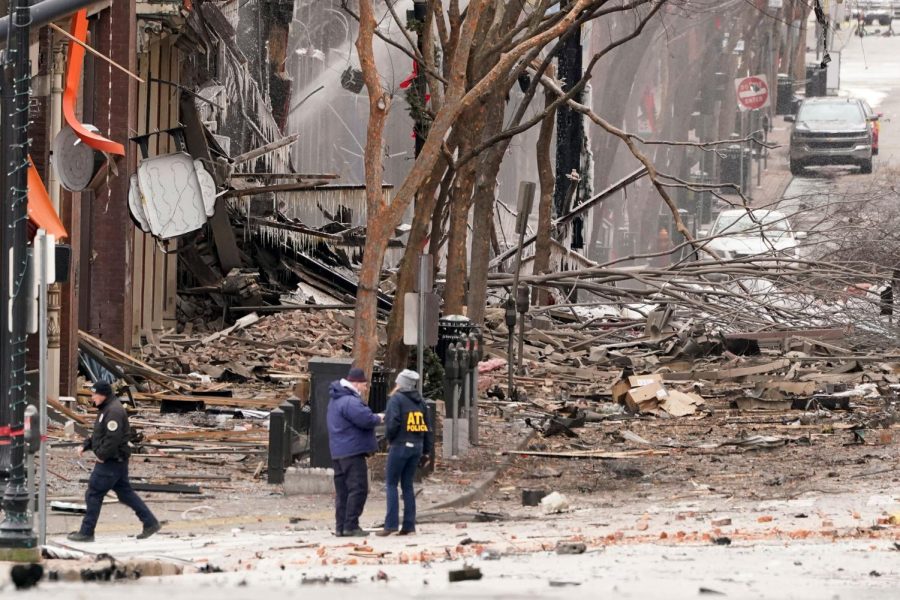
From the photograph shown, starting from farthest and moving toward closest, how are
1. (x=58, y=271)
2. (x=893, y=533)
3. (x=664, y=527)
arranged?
(x=58, y=271) → (x=664, y=527) → (x=893, y=533)

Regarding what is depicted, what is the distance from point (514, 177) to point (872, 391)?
1314 inches

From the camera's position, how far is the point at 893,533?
11.3m

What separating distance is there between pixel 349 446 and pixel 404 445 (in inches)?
17.0

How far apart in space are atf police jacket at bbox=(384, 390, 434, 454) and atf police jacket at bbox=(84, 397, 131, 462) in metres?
2.02

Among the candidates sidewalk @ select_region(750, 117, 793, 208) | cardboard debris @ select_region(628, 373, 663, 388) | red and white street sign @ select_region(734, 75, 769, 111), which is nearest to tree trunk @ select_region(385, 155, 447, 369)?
cardboard debris @ select_region(628, 373, 663, 388)

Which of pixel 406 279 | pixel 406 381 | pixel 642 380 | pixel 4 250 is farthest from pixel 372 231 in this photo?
pixel 642 380

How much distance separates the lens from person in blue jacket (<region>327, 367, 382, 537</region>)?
12.3 meters

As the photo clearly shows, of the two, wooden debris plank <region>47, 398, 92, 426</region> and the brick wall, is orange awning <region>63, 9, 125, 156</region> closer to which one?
wooden debris plank <region>47, 398, 92, 426</region>

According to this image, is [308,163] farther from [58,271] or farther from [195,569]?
[195,569]

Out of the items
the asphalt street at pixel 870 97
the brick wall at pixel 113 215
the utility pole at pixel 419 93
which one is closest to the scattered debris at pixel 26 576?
the utility pole at pixel 419 93

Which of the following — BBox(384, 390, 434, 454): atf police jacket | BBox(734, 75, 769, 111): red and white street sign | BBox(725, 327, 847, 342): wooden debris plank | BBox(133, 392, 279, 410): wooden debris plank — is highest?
BBox(734, 75, 769, 111): red and white street sign

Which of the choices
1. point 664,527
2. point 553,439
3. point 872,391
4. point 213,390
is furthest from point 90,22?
point 664,527

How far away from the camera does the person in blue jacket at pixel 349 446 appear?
40.3ft

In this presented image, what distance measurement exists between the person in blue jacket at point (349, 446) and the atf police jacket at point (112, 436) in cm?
159
